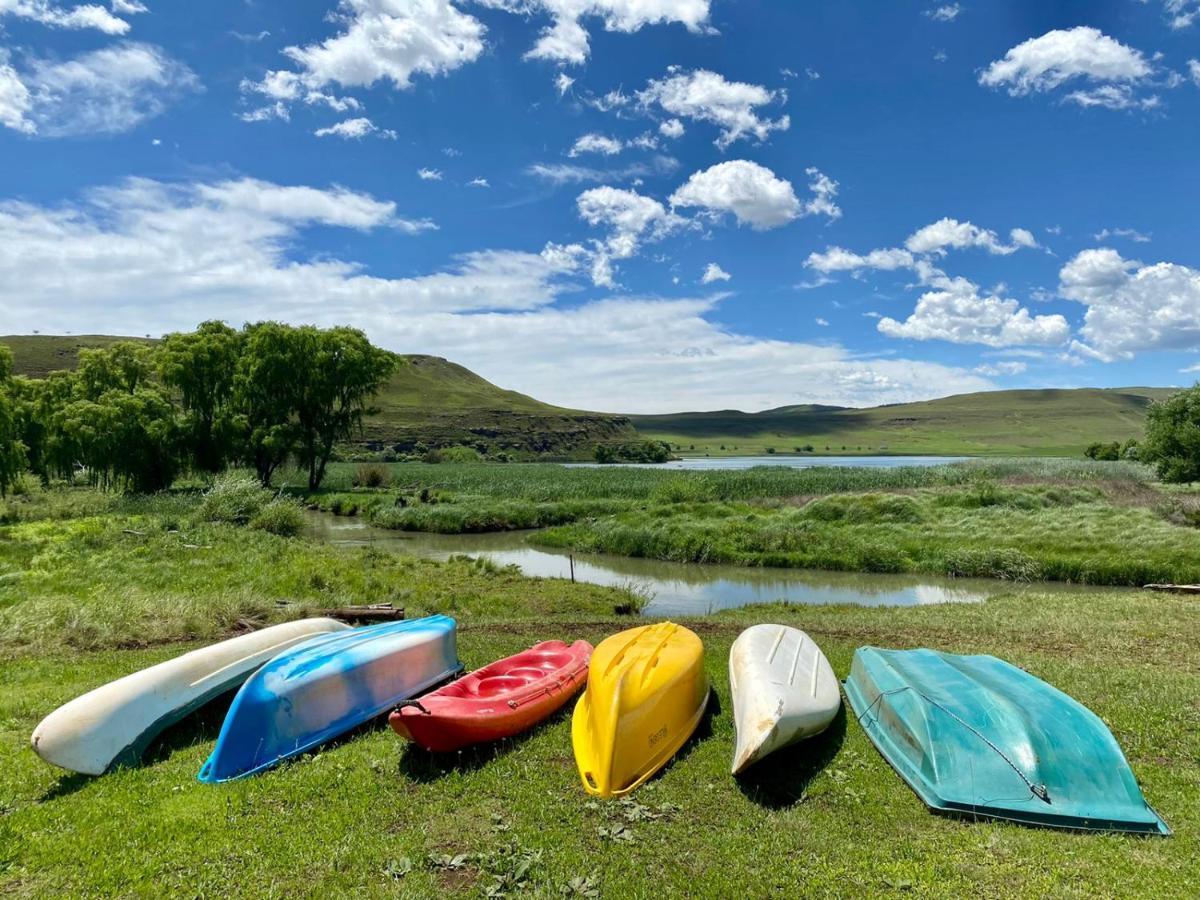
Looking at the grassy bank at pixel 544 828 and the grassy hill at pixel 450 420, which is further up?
the grassy hill at pixel 450 420

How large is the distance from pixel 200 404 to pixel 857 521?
3790cm

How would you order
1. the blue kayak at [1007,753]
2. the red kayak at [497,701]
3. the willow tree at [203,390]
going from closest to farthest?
1. the blue kayak at [1007,753]
2. the red kayak at [497,701]
3. the willow tree at [203,390]

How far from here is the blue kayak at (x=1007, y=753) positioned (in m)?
5.46

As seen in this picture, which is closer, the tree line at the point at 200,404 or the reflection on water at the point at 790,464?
the tree line at the point at 200,404

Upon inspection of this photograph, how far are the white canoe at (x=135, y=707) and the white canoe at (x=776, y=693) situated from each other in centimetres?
586

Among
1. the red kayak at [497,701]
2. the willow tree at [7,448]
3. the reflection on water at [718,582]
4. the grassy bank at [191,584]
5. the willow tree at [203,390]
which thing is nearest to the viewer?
the red kayak at [497,701]

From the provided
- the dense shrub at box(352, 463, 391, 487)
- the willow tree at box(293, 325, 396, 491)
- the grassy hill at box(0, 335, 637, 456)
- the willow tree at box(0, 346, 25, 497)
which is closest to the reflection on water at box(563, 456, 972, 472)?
the grassy hill at box(0, 335, 637, 456)

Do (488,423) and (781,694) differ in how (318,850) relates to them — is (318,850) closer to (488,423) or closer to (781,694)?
(781,694)

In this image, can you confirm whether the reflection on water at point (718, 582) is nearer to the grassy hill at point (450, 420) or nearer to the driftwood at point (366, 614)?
the driftwood at point (366, 614)

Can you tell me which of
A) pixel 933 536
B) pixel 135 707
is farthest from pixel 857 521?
pixel 135 707

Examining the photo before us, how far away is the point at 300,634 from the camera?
930 cm

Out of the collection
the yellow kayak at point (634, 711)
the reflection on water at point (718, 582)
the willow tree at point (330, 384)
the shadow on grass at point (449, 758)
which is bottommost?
the reflection on water at point (718, 582)

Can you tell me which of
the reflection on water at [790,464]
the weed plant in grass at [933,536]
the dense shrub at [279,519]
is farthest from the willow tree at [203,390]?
the reflection on water at [790,464]

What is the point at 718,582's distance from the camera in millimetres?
22156
